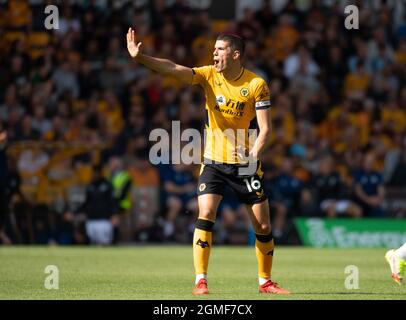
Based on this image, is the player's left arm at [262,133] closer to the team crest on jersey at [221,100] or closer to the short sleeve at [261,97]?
the short sleeve at [261,97]

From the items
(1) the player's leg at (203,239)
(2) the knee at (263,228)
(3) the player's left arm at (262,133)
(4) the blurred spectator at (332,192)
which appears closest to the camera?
(3) the player's left arm at (262,133)

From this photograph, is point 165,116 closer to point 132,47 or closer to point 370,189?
point 370,189

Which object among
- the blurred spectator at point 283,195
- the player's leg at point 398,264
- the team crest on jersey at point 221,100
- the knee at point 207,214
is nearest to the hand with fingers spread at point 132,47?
the team crest on jersey at point 221,100

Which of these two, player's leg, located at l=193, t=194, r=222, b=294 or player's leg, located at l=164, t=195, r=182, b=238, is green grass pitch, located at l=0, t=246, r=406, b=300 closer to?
player's leg, located at l=193, t=194, r=222, b=294

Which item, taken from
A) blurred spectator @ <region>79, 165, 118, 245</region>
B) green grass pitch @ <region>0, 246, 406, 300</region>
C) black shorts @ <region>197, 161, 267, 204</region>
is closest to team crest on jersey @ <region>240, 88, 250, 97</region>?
black shorts @ <region>197, 161, 267, 204</region>

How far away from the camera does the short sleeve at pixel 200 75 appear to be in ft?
34.8

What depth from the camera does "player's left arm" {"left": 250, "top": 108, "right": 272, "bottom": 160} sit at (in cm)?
1030

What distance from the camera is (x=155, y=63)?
10.2m

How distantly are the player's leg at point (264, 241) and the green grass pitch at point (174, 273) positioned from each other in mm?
176

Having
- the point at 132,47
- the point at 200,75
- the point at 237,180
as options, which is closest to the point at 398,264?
the point at 237,180

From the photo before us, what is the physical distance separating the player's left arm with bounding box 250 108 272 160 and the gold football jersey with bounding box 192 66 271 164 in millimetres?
71

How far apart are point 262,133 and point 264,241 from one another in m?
1.25

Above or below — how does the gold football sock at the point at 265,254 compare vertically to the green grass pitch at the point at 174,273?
above

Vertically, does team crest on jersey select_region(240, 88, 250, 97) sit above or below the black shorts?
above
